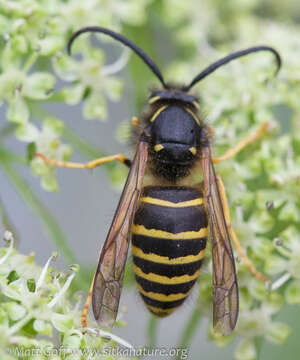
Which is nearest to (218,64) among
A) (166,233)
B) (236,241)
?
(236,241)

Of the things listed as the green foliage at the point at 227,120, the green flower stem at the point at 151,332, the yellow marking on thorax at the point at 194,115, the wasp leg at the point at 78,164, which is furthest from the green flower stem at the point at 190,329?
the yellow marking on thorax at the point at 194,115

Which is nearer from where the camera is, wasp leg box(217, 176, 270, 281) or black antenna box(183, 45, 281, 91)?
wasp leg box(217, 176, 270, 281)

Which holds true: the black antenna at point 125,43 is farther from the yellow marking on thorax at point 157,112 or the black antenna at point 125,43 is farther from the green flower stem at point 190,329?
the green flower stem at point 190,329

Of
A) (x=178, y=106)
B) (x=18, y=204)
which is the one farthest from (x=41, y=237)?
(x=178, y=106)

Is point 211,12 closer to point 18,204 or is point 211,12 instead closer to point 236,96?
point 236,96

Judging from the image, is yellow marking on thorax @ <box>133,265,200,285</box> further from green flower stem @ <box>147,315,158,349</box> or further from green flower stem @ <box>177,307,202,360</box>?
green flower stem @ <box>147,315,158,349</box>

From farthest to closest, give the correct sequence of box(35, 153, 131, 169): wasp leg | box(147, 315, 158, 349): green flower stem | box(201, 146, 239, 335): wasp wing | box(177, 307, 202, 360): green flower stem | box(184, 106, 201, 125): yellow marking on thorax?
box(147, 315, 158, 349): green flower stem
box(177, 307, 202, 360): green flower stem
box(35, 153, 131, 169): wasp leg
box(184, 106, 201, 125): yellow marking on thorax
box(201, 146, 239, 335): wasp wing

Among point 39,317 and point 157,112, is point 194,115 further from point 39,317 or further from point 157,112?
point 39,317

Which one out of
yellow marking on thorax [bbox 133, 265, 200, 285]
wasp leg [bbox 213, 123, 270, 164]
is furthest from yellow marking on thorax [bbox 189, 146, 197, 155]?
yellow marking on thorax [bbox 133, 265, 200, 285]
